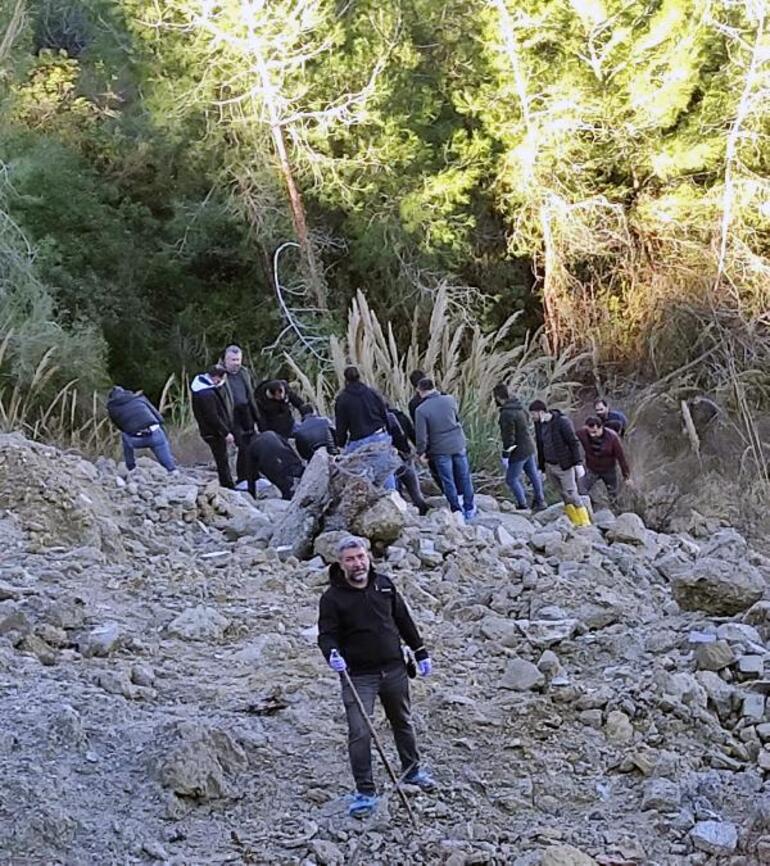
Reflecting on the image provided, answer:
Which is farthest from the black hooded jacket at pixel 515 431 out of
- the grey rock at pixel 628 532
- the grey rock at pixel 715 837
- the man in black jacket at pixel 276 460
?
the grey rock at pixel 715 837

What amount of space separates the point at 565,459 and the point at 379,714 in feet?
15.5

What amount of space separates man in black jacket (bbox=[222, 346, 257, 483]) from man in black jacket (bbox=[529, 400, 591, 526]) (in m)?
2.50

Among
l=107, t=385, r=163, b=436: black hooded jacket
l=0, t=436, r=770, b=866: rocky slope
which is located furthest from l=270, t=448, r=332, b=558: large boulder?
l=107, t=385, r=163, b=436: black hooded jacket

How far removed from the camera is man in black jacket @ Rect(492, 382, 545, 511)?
1088 cm

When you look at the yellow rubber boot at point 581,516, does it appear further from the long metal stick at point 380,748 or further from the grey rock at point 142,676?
the long metal stick at point 380,748

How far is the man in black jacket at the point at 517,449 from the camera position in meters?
10.9

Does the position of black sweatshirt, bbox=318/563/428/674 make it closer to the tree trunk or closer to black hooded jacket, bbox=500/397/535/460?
black hooded jacket, bbox=500/397/535/460

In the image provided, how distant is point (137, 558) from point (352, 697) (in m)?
4.04

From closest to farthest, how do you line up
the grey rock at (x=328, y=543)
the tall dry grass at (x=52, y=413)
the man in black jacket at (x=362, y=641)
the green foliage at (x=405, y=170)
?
the man in black jacket at (x=362, y=641) → the grey rock at (x=328, y=543) → the tall dry grass at (x=52, y=413) → the green foliage at (x=405, y=170)

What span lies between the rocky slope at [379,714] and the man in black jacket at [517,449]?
5.45 ft

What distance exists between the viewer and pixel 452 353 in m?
14.0

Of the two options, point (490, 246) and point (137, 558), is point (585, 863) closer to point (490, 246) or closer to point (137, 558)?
point (137, 558)

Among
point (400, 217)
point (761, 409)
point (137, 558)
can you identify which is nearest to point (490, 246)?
point (400, 217)

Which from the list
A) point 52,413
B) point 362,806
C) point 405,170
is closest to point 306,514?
point 362,806
